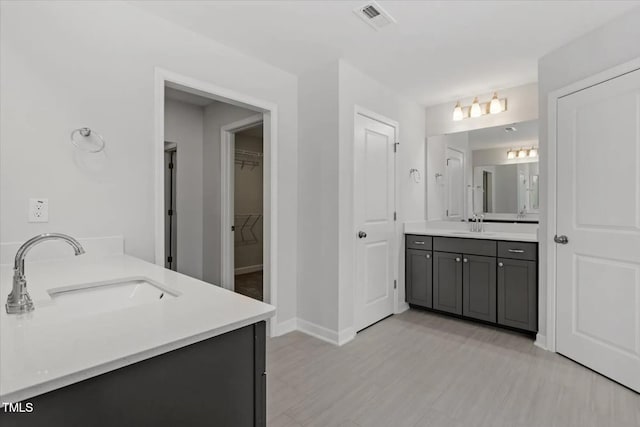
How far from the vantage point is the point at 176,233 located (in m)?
4.27

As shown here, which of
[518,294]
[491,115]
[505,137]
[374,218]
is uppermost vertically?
[491,115]

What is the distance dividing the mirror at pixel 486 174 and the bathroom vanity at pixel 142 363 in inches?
125

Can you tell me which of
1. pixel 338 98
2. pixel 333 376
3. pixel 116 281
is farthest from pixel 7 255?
pixel 338 98

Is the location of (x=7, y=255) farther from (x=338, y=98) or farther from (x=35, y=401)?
(x=338, y=98)

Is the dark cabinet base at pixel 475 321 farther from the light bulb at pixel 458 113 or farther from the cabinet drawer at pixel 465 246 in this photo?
the light bulb at pixel 458 113

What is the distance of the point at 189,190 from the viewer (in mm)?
4137

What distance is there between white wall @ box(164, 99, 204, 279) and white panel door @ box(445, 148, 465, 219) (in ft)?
9.94

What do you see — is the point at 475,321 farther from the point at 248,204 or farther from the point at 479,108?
the point at 248,204

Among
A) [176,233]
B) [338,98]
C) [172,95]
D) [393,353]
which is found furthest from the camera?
[176,233]

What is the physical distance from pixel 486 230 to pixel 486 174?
24.5 inches

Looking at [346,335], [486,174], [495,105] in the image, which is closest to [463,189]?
[486,174]

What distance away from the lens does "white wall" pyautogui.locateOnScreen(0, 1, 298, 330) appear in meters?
1.69

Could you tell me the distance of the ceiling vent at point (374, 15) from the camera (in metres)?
2.07

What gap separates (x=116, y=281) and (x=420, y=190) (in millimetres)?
3378
